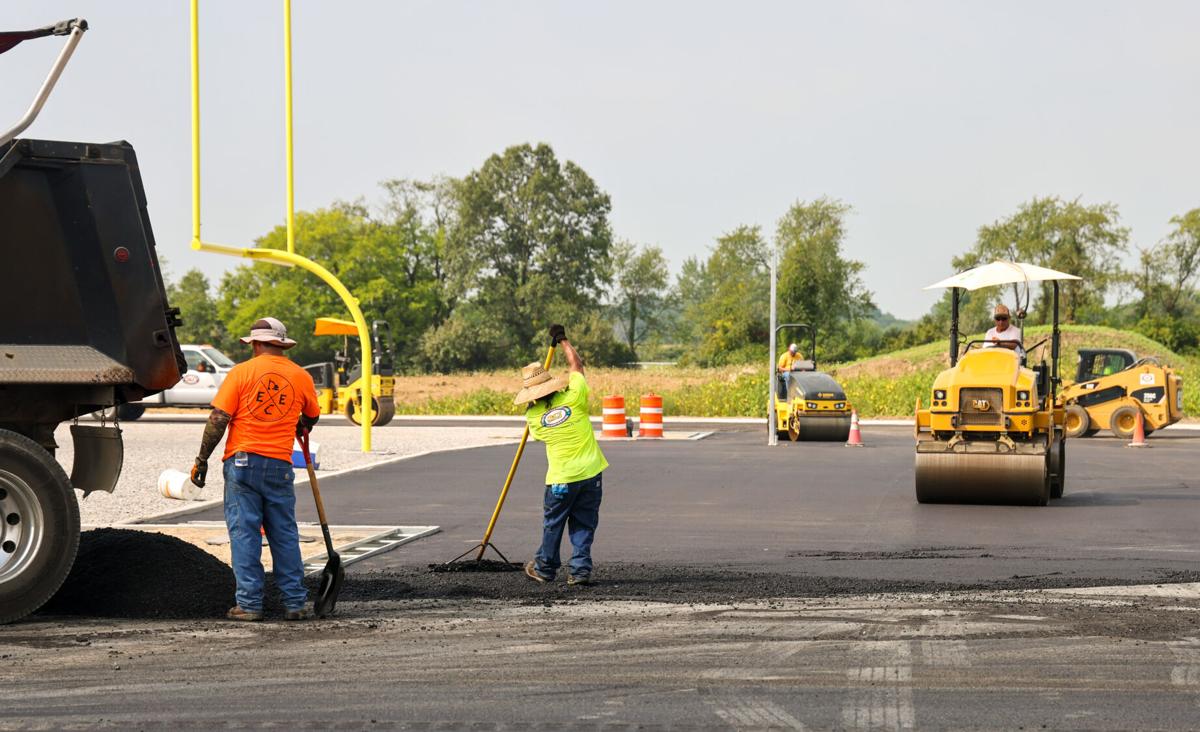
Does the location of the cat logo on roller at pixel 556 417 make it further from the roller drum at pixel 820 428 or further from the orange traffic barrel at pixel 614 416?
the roller drum at pixel 820 428

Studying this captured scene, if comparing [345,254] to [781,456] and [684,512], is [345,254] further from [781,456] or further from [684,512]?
[684,512]

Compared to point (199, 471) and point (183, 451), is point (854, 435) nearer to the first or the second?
point (183, 451)

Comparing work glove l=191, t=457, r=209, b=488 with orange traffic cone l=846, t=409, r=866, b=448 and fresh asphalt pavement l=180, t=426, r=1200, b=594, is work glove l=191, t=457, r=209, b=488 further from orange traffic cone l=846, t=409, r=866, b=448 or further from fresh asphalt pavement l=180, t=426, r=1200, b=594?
orange traffic cone l=846, t=409, r=866, b=448

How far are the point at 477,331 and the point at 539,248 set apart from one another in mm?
6525

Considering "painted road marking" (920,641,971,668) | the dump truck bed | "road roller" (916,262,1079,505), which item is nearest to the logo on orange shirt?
the dump truck bed

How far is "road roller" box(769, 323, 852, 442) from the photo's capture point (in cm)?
2811

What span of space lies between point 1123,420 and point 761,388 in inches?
567

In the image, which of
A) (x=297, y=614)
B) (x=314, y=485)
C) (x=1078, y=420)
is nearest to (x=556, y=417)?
(x=314, y=485)

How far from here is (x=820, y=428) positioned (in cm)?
2820

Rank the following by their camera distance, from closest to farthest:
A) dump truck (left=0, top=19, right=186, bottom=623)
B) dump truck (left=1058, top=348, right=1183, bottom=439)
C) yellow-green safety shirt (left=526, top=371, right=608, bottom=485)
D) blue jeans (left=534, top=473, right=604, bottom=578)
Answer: dump truck (left=0, top=19, right=186, bottom=623) < blue jeans (left=534, top=473, right=604, bottom=578) < yellow-green safety shirt (left=526, top=371, right=608, bottom=485) < dump truck (left=1058, top=348, right=1183, bottom=439)

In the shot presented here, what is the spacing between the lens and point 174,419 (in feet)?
123

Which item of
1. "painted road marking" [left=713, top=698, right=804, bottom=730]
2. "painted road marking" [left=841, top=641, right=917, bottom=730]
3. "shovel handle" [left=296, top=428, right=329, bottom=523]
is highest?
"shovel handle" [left=296, top=428, right=329, bottom=523]

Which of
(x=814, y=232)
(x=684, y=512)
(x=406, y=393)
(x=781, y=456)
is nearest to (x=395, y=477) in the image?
(x=684, y=512)

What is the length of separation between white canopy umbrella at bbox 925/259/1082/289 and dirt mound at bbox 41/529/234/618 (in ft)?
32.3
